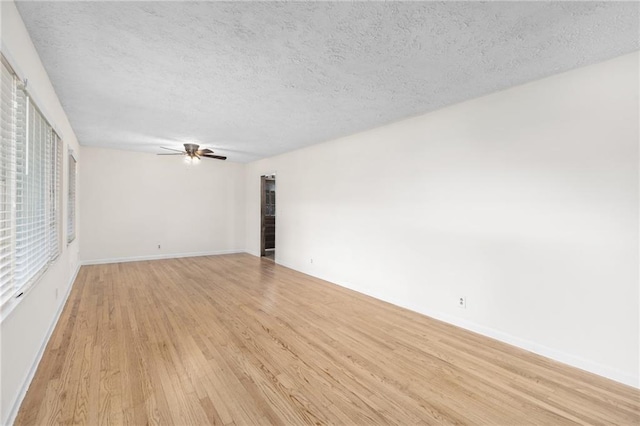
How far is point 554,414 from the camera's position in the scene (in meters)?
1.90

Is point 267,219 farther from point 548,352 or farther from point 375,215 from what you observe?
point 548,352

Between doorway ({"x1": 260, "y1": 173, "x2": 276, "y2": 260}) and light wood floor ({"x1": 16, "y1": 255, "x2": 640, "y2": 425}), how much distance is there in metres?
3.69

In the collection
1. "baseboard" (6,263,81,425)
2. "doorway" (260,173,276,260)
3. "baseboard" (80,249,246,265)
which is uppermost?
"doorway" (260,173,276,260)

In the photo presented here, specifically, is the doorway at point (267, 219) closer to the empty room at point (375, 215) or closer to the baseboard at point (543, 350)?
the empty room at point (375, 215)

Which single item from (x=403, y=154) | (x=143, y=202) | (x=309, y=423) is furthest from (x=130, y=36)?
(x=143, y=202)

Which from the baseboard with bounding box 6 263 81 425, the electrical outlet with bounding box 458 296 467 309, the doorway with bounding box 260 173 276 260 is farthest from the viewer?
the doorway with bounding box 260 173 276 260

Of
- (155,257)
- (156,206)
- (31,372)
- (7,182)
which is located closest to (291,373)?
(31,372)

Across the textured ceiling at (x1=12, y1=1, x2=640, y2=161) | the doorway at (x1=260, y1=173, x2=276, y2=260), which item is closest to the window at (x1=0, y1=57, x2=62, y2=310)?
the textured ceiling at (x1=12, y1=1, x2=640, y2=161)

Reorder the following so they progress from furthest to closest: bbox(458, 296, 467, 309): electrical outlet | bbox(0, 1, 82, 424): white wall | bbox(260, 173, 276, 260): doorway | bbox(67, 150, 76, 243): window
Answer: bbox(260, 173, 276, 260): doorway, bbox(67, 150, 76, 243): window, bbox(458, 296, 467, 309): electrical outlet, bbox(0, 1, 82, 424): white wall

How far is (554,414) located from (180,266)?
6.29 m

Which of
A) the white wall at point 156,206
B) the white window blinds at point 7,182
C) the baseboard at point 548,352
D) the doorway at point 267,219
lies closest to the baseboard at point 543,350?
the baseboard at point 548,352

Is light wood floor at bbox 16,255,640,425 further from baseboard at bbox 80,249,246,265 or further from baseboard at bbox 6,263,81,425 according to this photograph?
baseboard at bbox 80,249,246,265

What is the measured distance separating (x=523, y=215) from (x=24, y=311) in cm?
422

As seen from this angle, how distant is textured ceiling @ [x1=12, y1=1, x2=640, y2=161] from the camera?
5.88 ft
